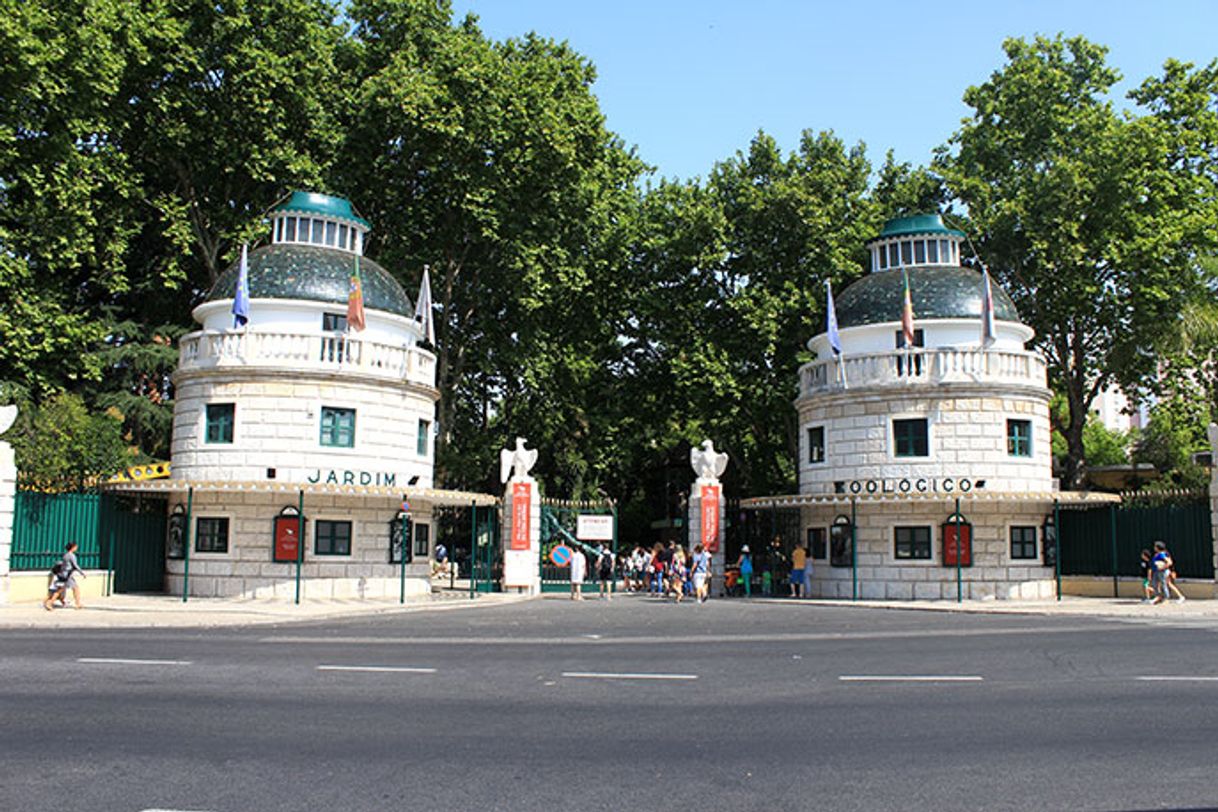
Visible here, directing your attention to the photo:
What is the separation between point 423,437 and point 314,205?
900cm

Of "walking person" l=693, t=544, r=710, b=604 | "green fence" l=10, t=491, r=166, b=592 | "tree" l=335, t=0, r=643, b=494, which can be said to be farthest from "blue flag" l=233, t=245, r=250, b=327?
"walking person" l=693, t=544, r=710, b=604

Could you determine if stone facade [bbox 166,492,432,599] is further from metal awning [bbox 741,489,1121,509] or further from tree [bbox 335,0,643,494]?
metal awning [bbox 741,489,1121,509]

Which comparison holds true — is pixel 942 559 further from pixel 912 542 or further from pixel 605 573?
pixel 605 573

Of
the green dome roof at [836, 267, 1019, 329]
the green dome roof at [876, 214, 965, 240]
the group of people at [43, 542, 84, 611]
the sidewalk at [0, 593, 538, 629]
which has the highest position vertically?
the green dome roof at [876, 214, 965, 240]

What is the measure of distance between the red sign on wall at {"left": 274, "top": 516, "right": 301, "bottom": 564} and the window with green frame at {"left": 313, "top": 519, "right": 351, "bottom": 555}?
3.40 ft

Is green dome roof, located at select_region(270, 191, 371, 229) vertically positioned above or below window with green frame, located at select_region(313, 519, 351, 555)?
above

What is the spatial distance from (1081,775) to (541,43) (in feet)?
137

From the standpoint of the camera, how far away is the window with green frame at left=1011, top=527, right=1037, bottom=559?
33.1 metres

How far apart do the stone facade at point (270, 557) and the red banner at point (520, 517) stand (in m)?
4.31

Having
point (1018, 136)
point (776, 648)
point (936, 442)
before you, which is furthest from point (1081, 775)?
point (1018, 136)

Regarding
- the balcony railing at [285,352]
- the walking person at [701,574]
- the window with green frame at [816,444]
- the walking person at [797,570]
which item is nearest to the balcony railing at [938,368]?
the window with green frame at [816,444]

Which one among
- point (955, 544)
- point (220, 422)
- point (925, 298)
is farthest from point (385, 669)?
point (925, 298)

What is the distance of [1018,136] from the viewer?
1754 inches

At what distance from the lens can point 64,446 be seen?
30.9m
